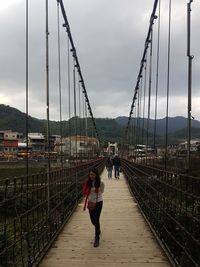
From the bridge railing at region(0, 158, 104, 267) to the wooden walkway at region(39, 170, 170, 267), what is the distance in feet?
0.62

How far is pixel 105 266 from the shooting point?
5.32 m

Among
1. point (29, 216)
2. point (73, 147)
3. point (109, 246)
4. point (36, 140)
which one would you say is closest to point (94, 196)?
point (109, 246)

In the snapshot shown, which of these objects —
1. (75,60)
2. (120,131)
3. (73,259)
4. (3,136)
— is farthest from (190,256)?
(120,131)

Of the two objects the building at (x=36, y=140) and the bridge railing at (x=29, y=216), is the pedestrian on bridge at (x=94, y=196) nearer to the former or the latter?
the bridge railing at (x=29, y=216)

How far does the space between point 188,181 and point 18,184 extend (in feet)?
5.02

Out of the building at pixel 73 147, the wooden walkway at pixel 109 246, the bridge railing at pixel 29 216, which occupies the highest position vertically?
the building at pixel 73 147

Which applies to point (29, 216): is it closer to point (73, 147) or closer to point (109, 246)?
point (109, 246)

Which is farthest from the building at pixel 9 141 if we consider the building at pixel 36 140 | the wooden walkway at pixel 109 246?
the wooden walkway at pixel 109 246

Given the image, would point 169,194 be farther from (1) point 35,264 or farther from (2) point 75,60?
(2) point 75,60

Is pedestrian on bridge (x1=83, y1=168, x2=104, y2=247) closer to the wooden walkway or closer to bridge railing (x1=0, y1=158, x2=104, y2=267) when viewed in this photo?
the wooden walkway

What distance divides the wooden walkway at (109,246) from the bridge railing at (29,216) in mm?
190

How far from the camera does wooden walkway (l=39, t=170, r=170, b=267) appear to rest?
5.51 metres

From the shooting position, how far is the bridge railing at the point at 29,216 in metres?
4.43

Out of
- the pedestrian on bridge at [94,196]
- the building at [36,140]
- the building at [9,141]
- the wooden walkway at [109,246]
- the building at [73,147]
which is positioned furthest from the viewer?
the building at [9,141]
